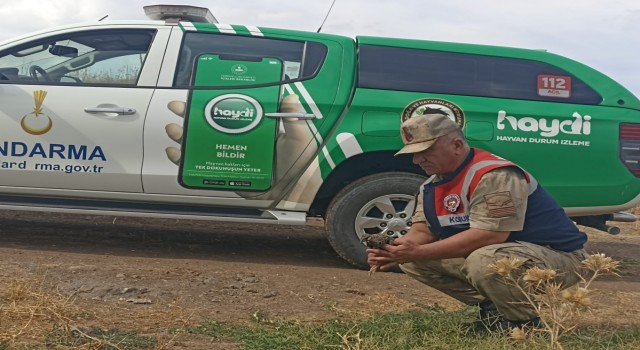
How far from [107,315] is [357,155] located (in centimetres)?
204

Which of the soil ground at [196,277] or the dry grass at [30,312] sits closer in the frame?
the dry grass at [30,312]

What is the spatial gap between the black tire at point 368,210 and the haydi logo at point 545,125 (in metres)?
0.66

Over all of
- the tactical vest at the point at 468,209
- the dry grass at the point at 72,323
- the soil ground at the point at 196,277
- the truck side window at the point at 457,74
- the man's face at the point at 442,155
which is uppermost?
the truck side window at the point at 457,74

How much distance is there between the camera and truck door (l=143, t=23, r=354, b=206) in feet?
15.6

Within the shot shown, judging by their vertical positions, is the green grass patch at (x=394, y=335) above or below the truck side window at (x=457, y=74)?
below

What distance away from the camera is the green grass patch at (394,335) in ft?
9.91

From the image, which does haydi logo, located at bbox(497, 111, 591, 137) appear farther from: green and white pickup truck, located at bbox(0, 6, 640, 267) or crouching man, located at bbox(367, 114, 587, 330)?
crouching man, located at bbox(367, 114, 587, 330)

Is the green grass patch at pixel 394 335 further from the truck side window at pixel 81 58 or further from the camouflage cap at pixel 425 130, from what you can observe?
the truck side window at pixel 81 58

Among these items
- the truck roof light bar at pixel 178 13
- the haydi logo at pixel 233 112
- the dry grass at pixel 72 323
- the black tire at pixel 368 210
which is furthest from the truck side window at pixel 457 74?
the dry grass at pixel 72 323

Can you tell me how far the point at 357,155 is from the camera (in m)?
4.86

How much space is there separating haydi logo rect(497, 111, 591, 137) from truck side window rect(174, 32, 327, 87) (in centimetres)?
127

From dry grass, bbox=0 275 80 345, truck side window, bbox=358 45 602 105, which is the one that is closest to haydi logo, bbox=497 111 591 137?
truck side window, bbox=358 45 602 105

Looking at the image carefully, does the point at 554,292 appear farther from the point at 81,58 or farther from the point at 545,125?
the point at 81,58

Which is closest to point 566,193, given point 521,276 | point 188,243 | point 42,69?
point 521,276
